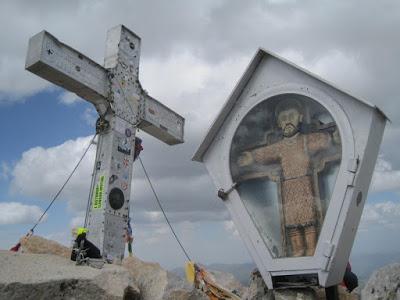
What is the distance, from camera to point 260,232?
4797mm

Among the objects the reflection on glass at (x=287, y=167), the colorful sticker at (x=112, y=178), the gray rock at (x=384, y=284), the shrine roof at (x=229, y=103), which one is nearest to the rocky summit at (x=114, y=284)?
the gray rock at (x=384, y=284)

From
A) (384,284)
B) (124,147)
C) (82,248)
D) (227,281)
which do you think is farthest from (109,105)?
(384,284)

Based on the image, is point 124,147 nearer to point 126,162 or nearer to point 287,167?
point 126,162

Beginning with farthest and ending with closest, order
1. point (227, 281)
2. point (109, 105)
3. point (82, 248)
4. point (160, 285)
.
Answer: point (109, 105), point (227, 281), point (82, 248), point (160, 285)

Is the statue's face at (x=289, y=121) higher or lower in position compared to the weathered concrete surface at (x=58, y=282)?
higher

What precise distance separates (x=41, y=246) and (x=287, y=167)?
4062 millimetres

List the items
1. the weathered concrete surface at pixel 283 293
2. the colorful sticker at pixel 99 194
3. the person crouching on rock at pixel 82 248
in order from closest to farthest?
1. the weathered concrete surface at pixel 283 293
2. the person crouching on rock at pixel 82 248
3. the colorful sticker at pixel 99 194

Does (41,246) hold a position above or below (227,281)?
above

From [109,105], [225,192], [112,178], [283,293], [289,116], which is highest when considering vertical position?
[109,105]

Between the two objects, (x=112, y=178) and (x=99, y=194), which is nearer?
(x=99, y=194)

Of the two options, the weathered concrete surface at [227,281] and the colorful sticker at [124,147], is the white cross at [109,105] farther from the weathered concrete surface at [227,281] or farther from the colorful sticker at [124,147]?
the weathered concrete surface at [227,281]

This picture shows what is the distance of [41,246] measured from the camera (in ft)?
20.6

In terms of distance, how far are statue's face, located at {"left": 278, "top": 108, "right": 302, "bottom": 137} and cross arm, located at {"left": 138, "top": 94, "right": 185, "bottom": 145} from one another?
5.44 meters

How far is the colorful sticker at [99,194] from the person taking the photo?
8367mm
